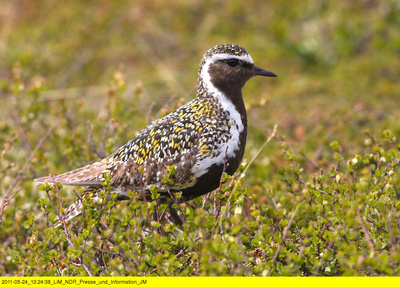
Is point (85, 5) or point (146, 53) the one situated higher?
point (85, 5)

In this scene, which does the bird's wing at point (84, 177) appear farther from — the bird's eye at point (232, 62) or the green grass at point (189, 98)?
the bird's eye at point (232, 62)

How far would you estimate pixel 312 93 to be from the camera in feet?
33.3

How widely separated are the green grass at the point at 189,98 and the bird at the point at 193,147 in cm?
29

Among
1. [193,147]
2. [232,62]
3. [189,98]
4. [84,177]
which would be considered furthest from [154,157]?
[189,98]

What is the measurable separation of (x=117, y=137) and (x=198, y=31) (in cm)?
618

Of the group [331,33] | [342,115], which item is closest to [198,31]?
[331,33]

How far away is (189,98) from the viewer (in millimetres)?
9719

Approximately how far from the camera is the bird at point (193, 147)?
452 centimetres

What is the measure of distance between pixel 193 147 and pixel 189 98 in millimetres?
5226

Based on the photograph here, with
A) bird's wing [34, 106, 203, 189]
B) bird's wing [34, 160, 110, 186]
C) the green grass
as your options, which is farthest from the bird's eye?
bird's wing [34, 160, 110, 186]

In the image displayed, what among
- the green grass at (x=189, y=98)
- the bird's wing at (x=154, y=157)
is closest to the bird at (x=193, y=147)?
the bird's wing at (x=154, y=157)
